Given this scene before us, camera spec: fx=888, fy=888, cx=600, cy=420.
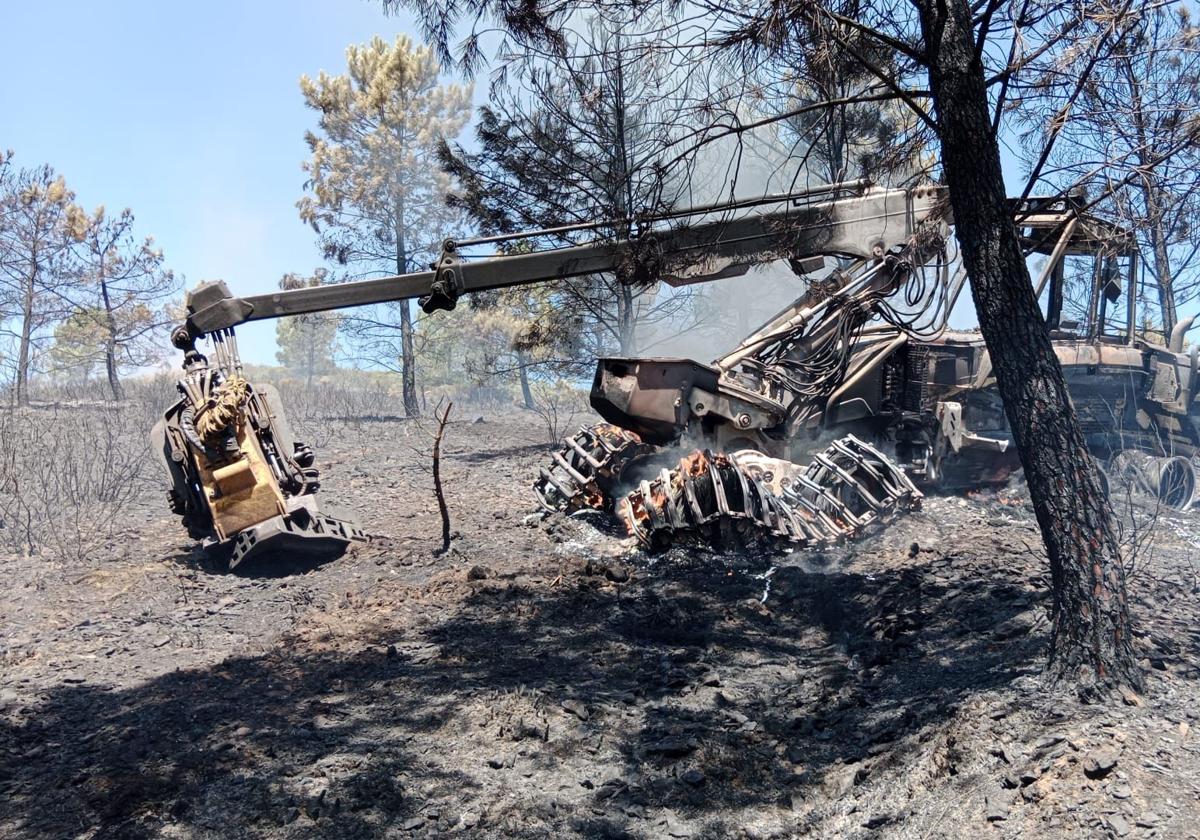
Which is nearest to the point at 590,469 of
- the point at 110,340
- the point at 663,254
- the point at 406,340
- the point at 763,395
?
the point at 763,395

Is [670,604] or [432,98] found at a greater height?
[432,98]

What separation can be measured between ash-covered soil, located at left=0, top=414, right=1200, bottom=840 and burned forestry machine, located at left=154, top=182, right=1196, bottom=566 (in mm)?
538

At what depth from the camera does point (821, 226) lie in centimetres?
761

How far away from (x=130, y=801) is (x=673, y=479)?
16.1ft

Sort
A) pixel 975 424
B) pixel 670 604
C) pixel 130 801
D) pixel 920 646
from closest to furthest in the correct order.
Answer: pixel 130 801, pixel 920 646, pixel 670 604, pixel 975 424

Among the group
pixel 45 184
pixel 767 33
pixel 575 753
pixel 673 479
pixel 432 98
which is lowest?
pixel 575 753

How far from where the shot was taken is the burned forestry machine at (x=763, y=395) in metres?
7.09

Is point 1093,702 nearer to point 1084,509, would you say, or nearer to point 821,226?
point 1084,509

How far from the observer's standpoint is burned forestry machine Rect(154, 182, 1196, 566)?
709 cm

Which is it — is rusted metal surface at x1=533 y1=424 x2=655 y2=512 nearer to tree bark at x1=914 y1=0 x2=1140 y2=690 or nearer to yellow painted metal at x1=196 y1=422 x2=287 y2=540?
yellow painted metal at x1=196 y1=422 x2=287 y2=540

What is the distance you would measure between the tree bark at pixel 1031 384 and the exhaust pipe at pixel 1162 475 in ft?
19.6

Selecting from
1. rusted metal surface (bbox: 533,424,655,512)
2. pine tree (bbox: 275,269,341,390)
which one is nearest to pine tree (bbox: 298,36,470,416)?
rusted metal surface (bbox: 533,424,655,512)

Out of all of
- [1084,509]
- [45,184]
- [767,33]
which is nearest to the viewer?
[1084,509]

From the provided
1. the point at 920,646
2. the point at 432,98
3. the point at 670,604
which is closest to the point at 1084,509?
the point at 920,646
